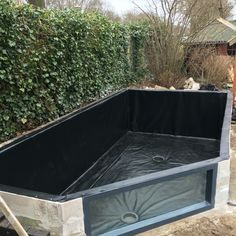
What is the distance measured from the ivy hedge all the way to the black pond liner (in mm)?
378

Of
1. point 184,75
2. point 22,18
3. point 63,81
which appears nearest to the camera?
point 22,18

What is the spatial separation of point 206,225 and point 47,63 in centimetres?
259

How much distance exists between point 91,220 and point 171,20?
7860mm

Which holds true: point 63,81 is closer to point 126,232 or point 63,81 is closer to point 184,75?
point 126,232

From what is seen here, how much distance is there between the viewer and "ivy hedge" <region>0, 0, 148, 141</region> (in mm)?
3111

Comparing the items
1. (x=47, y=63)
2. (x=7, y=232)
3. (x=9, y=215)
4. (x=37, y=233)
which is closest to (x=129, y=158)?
(x=47, y=63)

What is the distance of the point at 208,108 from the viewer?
5297 millimetres

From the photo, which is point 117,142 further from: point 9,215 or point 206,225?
point 9,215

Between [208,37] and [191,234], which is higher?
[208,37]

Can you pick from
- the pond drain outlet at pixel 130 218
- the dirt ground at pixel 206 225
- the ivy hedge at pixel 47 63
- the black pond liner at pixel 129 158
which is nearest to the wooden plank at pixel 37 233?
the black pond liner at pixel 129 158

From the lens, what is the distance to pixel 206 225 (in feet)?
8.25

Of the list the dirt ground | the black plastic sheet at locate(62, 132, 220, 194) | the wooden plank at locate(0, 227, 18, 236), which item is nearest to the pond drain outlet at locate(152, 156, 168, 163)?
the black plastic sheet at locate(62, 132, 220, 194)

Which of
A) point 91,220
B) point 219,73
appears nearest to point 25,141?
point 91,220

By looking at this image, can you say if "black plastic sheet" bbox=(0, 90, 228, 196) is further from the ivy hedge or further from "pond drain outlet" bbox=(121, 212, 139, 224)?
"pond drain outlet" bbox=(121, 212, 139, 224)
